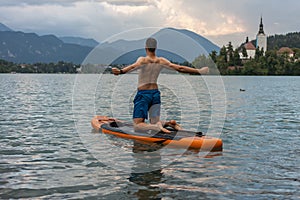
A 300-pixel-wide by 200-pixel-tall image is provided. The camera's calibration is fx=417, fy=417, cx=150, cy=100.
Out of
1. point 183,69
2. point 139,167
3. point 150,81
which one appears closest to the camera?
point 139,167

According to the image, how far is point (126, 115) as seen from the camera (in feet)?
81.7

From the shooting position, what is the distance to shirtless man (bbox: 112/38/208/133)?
40.7 feet

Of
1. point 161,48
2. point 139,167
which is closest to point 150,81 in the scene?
point 161,48

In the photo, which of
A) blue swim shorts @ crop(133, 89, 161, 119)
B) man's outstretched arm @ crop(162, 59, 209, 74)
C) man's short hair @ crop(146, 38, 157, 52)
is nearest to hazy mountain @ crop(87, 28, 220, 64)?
man's short hair @ crop(146, 38, 157, 52)

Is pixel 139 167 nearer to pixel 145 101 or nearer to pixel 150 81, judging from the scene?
pixel 145 101

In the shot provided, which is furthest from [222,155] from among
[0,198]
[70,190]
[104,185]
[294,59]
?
[294,59]

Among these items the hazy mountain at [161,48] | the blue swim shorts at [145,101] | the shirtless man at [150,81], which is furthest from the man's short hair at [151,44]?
the blue swim shorts at [145,101]

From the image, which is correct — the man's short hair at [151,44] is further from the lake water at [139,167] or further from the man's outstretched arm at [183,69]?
the lake water at [139,167]

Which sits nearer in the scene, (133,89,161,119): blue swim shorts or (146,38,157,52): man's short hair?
(146,38,157,52): man's short hair

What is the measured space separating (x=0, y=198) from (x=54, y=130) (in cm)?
977

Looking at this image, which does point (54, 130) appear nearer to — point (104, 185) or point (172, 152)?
point (172, 152)

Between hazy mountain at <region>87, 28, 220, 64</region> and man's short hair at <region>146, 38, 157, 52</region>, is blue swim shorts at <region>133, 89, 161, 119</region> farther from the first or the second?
man's short hair at <region>146, 38, 157, 52</region>

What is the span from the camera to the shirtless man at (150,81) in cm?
1240

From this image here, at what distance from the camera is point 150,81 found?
511 inches
